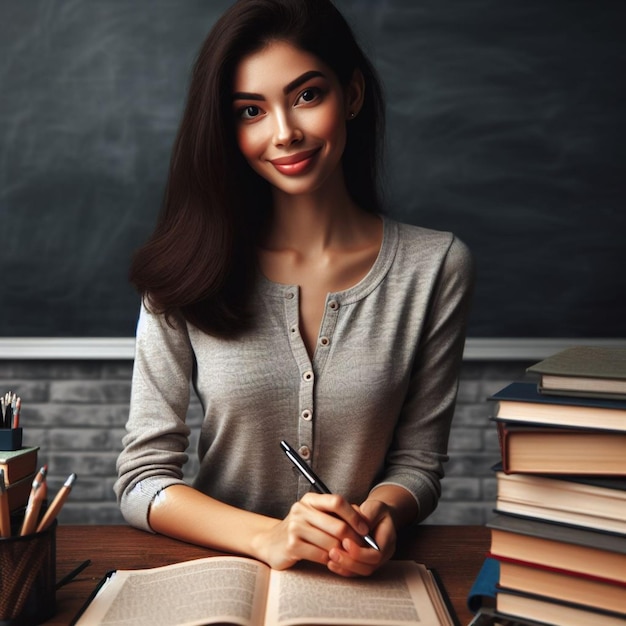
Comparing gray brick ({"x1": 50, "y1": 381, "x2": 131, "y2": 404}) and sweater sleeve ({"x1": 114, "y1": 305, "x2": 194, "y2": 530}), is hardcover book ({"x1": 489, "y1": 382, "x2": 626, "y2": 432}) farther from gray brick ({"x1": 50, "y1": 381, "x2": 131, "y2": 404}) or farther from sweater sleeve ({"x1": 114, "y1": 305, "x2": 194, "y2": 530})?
gray brick ({"x1": 50, "y1": 381, "x2": 131, "y2": 404})

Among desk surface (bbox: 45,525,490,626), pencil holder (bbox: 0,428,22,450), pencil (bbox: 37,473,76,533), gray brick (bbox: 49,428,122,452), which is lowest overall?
gray brick (bbox: 49,428,122,452)

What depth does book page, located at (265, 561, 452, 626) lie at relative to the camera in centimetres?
81

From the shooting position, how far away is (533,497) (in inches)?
30.1

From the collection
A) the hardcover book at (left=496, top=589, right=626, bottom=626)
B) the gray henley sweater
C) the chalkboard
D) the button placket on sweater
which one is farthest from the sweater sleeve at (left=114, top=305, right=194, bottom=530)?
the chalkboard

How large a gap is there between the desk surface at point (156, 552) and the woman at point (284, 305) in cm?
6

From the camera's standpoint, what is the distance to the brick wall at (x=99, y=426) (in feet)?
8.02

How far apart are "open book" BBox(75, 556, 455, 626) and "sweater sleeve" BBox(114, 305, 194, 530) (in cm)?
28

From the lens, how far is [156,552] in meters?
1.08

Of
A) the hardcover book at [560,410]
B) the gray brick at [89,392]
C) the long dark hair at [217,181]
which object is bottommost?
the gray brick at [89,392]

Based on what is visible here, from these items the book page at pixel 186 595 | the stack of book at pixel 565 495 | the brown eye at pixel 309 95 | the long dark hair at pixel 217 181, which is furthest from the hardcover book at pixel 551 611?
the brown eye at pixel 309 95

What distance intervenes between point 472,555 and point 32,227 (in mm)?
1807

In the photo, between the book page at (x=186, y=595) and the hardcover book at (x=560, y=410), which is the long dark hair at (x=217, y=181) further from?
the hardcover book at (x=560, y=410)

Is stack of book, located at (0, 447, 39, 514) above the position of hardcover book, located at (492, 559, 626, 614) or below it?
above

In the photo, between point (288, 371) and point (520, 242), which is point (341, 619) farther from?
point (520, 242)
